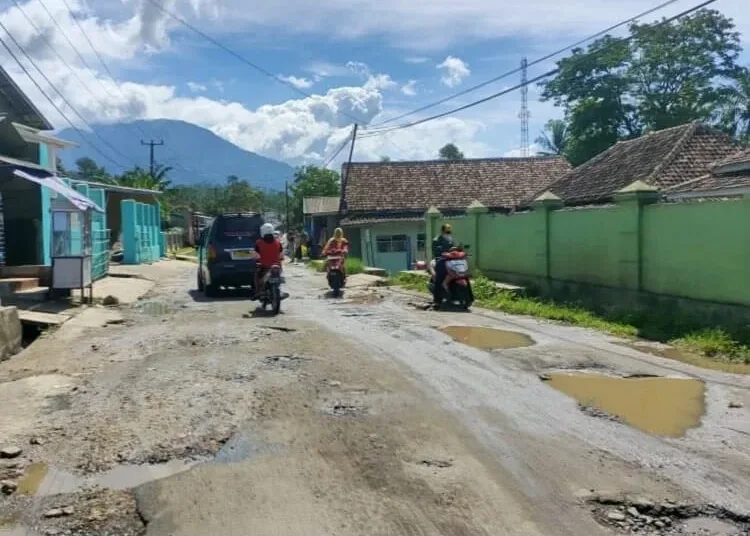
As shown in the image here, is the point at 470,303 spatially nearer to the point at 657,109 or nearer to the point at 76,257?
the point at 76,257

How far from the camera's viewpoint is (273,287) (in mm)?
14711

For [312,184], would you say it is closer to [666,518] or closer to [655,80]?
[655,80]

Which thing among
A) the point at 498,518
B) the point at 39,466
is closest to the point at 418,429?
the point at 498,518

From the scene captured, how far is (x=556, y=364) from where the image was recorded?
9219 millimetres

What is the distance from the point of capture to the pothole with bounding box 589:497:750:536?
14.3ft

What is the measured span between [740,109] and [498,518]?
44690 mm

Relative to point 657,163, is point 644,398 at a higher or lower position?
lower

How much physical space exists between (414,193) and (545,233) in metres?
25.0

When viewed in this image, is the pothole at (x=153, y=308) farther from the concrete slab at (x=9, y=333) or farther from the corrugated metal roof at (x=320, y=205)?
the corrugated metal roof at (x=320, y=205)

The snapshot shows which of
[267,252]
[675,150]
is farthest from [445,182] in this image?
[267,252]

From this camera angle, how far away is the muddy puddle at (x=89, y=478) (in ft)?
17.0

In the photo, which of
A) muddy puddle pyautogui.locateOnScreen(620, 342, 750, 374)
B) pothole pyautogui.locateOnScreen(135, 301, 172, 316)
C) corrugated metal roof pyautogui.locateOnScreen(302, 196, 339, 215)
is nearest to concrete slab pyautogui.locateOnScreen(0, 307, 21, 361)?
pothole pyautogui.locateOnScreen(135, 301, 172, 316)

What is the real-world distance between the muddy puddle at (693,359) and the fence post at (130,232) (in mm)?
26219

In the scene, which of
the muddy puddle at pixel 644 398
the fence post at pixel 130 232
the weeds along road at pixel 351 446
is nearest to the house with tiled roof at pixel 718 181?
the weeds along road at pixel 351 446
